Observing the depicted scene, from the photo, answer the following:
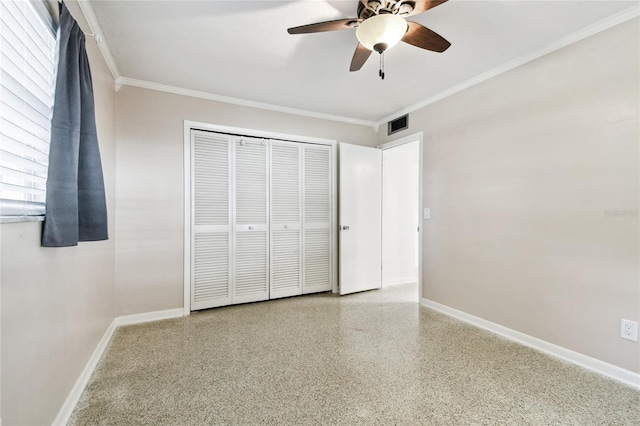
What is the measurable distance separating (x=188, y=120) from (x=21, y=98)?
203 cm

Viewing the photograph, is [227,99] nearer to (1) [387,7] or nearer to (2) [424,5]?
(1) [387,7]

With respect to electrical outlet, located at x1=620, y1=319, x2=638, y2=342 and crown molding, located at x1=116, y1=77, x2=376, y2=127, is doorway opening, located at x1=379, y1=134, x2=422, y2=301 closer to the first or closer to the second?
crown molding, located at x1=116, y1=77, x2=376, y2=127

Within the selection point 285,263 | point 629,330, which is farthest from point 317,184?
point 629,330

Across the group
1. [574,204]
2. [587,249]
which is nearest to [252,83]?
[574,204]

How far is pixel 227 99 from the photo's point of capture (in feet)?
10.9

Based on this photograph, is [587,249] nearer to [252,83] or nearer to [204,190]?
[252,83]

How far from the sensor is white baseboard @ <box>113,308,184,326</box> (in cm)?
287

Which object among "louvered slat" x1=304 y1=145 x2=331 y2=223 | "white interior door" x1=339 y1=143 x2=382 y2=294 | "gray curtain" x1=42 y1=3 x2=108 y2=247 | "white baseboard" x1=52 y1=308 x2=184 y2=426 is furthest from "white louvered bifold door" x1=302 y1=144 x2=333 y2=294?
"gray curtain" x1=42 y1=3 x2=108 y2=247

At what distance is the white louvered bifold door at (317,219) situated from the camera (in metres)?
3.82

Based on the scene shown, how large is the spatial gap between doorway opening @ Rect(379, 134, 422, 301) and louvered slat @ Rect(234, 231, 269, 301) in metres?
1.79

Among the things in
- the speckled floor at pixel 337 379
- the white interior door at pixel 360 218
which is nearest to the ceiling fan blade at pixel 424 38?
the white interior door at pixel 360 218

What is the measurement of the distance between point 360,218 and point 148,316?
271 cm

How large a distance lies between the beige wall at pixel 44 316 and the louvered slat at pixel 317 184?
2.22 meters

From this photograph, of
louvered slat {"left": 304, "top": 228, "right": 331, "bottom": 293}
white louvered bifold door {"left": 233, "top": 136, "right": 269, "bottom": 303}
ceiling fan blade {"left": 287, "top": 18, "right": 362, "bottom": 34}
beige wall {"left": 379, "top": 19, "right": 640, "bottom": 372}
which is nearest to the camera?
ceiling fan blade {"left": 287, "top": 18, "right": 362, "bottom": 34}
